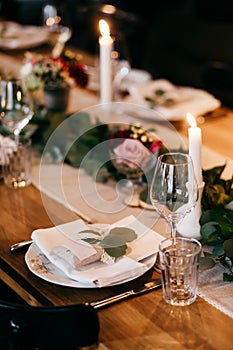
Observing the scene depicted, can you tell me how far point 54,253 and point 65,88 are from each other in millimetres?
1026

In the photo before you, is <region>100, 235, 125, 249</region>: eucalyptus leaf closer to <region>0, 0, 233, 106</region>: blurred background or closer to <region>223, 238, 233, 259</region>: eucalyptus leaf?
<region>223, 238, 233, 259</region>: eucalyptus leaf

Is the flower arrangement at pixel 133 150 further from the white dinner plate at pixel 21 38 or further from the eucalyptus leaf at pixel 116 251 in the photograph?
the white dinner plate at pixel 21 38

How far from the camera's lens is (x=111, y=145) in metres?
1.83

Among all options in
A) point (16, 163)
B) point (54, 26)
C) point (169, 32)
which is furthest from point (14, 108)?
point (169, 32)

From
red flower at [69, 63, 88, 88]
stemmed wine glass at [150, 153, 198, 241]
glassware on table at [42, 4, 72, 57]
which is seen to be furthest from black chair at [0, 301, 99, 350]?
glassware on table at [42, 4, 72, 57]

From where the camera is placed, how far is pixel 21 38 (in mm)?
3502

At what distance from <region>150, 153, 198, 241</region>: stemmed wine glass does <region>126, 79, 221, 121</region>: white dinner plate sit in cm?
102

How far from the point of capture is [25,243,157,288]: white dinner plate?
1.33m

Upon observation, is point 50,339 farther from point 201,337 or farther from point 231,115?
point 231,115

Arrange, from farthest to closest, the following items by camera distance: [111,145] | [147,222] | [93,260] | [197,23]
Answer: [197,23] → [111,145] → [147,222] → [93,260]

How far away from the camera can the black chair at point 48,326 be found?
3.53ft

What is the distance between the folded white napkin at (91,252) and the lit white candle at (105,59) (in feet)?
2.48

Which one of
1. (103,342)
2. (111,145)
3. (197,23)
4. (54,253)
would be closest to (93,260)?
(54,253)

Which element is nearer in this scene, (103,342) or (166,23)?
(103,342)
